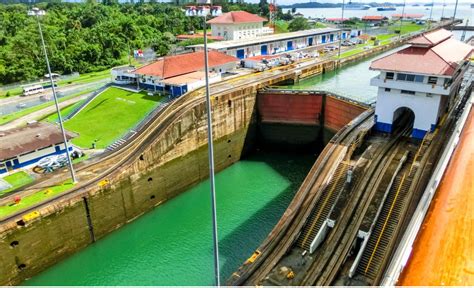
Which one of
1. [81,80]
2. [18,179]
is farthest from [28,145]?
[81,80]

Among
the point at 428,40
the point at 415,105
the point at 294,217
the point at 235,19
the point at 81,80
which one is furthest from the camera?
the point at 235,19

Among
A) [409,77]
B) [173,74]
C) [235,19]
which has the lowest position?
[173,74]

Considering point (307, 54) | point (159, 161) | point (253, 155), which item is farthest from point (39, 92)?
point (307, 54)

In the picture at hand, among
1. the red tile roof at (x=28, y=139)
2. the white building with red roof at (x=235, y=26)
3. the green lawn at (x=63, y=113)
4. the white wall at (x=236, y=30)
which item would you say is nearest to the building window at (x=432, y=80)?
the red tile roof at (x=28, y=139)

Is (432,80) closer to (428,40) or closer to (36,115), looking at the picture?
(428,40)

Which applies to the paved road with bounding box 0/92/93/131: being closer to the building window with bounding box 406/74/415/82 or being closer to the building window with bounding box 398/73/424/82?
the building window with bounding box 398/73/424/82

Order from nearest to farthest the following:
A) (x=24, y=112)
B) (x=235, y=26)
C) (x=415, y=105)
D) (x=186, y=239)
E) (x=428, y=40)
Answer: (x=186, y=239)
(x=415, y=105)
(x=428, y=40)
(x=24, y=112)
(x=235, y=26)

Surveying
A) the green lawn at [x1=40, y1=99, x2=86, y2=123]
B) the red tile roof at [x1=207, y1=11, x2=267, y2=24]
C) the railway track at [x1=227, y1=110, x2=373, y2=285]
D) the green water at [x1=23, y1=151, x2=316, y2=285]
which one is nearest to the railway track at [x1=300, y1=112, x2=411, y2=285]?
the railway track at [x1=227, y1=110, x2=373, y2=285]

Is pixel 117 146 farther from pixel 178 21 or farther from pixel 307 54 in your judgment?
pixel 178 21
